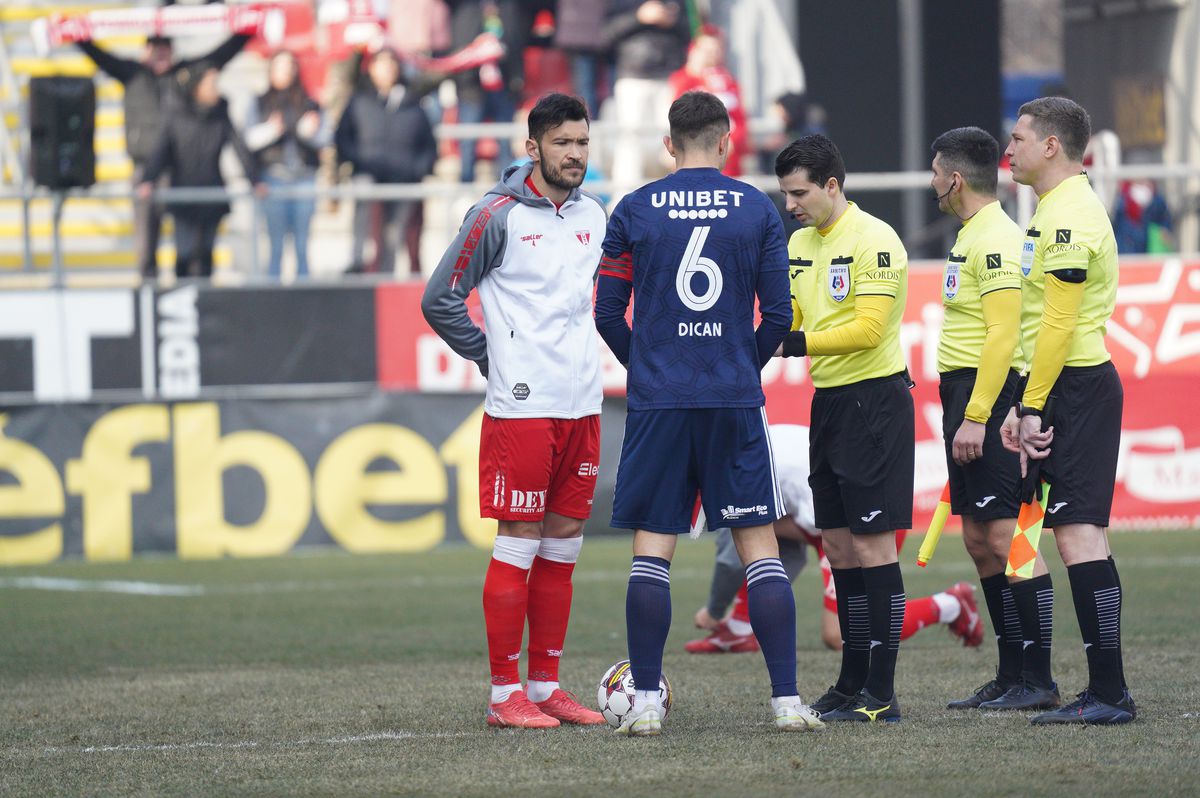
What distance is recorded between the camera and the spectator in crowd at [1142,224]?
16844 mm

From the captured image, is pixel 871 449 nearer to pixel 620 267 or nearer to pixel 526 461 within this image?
pixel 620 267

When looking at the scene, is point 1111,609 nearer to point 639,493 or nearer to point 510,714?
point 639,493

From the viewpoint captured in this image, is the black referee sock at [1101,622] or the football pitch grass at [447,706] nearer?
the football pitch grass at [447,706]

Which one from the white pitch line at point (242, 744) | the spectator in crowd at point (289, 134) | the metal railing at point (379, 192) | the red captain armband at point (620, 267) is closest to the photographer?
the white pitch line at point (242, 744)

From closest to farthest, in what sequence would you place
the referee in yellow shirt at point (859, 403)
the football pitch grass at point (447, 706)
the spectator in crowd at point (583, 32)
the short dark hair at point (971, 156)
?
the football pitch grass at point (447, 706), the referee in yellow shirt at point (859, 403), the short dark hair at point (971, 156), the spectator in crowd at point (583, 32)

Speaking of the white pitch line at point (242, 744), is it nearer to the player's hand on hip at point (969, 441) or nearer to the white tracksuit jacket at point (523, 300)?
the white tracksuit jacket at point (523, 300)

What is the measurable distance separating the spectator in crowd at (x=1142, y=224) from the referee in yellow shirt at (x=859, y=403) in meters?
10.8

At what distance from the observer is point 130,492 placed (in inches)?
578

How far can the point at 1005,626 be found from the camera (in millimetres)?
7094

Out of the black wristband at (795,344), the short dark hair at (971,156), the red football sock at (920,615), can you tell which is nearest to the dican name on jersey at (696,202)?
the black wristband at (795,344)

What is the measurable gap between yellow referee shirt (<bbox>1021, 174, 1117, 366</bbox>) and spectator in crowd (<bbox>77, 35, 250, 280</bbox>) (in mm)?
11497

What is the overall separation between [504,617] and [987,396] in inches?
80.0

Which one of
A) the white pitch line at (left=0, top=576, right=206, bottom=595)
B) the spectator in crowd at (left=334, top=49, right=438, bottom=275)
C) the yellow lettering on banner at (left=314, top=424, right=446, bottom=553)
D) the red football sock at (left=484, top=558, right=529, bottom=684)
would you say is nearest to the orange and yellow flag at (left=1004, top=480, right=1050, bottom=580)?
the red football sock at (left=484, top=558, right=529, bottom=684)

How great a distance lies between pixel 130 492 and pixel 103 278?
377 centimetres
